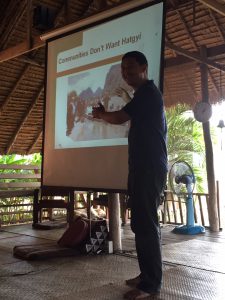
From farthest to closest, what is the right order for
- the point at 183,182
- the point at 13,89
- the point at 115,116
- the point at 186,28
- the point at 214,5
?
1. the point at 13,89
2. the point at 186,28
3. the point at 183,182
4. the point at 214,5
5. the point at 115,116

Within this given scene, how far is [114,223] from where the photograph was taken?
166 inches

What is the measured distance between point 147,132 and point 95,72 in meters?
1.66

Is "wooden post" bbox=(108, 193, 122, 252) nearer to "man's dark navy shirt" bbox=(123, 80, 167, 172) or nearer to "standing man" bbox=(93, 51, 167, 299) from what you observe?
"standing man" bbox=(93, 51, 167, 299)

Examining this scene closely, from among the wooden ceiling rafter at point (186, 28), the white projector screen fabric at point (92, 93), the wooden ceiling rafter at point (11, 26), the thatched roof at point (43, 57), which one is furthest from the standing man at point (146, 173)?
the wooden ceiling rafter at point (186, 28)

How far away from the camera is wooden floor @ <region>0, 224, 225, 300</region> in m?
2.64

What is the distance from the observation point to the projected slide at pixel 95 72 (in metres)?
3.56

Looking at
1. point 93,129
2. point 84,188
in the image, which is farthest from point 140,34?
point 84,188

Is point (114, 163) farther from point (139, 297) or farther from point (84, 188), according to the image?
point (139, 297)

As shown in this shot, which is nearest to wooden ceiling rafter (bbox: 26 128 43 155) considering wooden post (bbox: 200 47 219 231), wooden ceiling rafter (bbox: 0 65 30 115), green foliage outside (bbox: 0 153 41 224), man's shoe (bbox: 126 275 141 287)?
green foliage outside (bbox: 0 153 41 224)

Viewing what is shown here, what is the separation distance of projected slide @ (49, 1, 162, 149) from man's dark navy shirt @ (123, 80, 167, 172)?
992 millimetres

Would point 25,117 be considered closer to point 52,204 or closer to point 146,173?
point 52,204

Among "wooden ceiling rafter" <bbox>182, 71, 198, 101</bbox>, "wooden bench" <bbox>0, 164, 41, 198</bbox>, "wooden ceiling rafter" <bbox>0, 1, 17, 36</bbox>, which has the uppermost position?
"wooden ceiling rafter" <bbox>0, 1, 17, 36</bbox>

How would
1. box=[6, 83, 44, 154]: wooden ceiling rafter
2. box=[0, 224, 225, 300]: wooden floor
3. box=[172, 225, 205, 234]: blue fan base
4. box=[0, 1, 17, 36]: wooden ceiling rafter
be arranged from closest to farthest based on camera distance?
box=[0, 224, 225, 300]: wooden floor < box=[172, 225, 205, 234]: blue fan base < box=[0, 1, 17, 36]: wooden ceiling rafter < box=[6, 83, 44, 154]: wooden ceiling rafter

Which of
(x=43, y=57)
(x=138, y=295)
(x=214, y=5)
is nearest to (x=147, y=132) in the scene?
(x=138, y=295)
